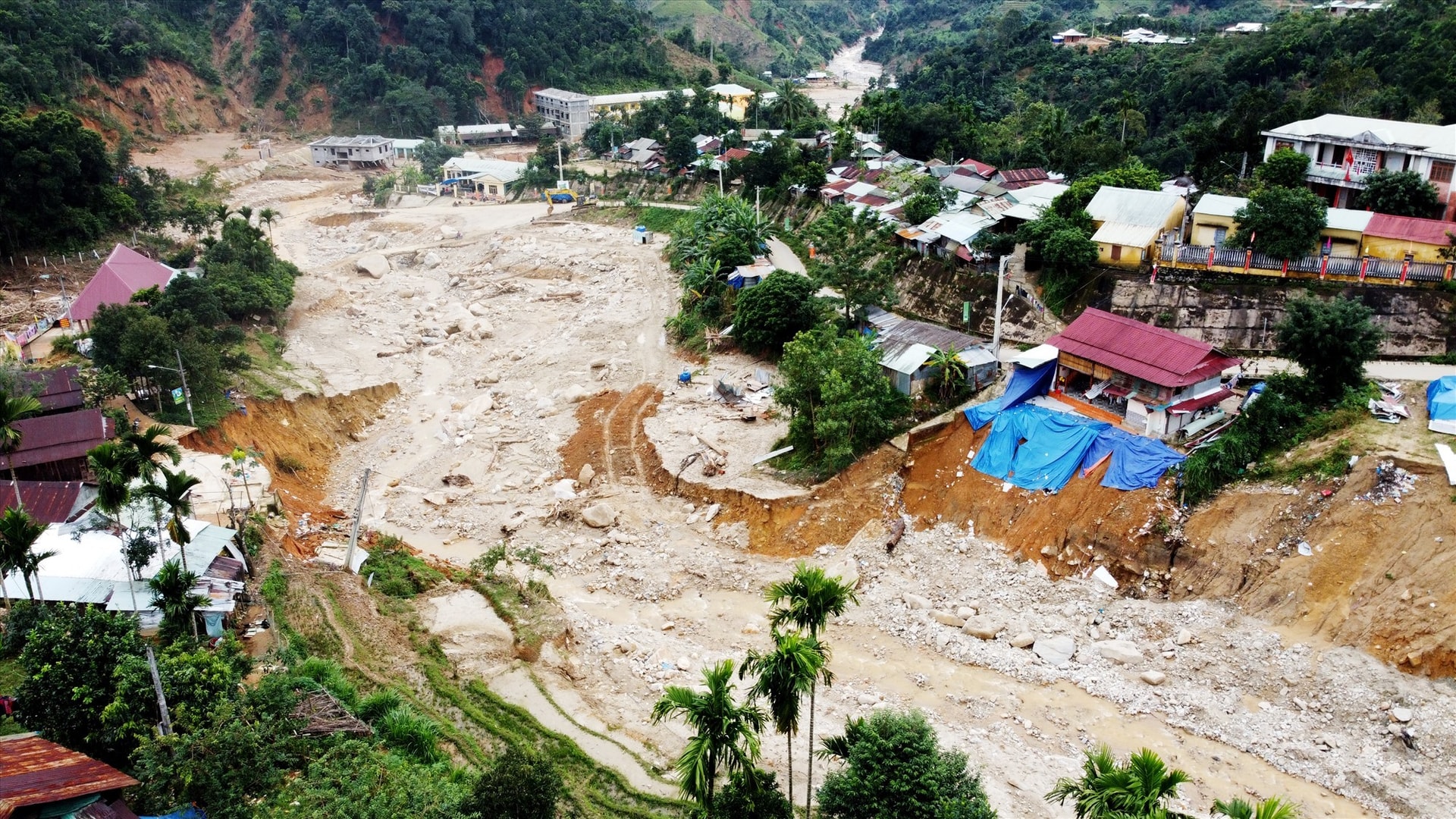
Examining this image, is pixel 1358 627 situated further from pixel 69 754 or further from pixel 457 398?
pixel 457 398

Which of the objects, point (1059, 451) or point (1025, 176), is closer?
point (1059, 451)

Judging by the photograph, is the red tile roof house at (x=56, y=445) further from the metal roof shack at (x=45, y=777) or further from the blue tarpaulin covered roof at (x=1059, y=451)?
the blue tarpaulin covered roof at (x=1059, y=451)

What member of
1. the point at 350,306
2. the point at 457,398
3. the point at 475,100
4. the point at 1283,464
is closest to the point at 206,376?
the point at 457,398

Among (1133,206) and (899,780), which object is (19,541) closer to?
(899,780)

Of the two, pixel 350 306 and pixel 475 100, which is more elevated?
pixel 475 100

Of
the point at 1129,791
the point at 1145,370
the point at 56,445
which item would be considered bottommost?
the point at 1129,791

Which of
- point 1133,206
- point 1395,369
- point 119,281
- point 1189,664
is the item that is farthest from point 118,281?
point 1395,369
